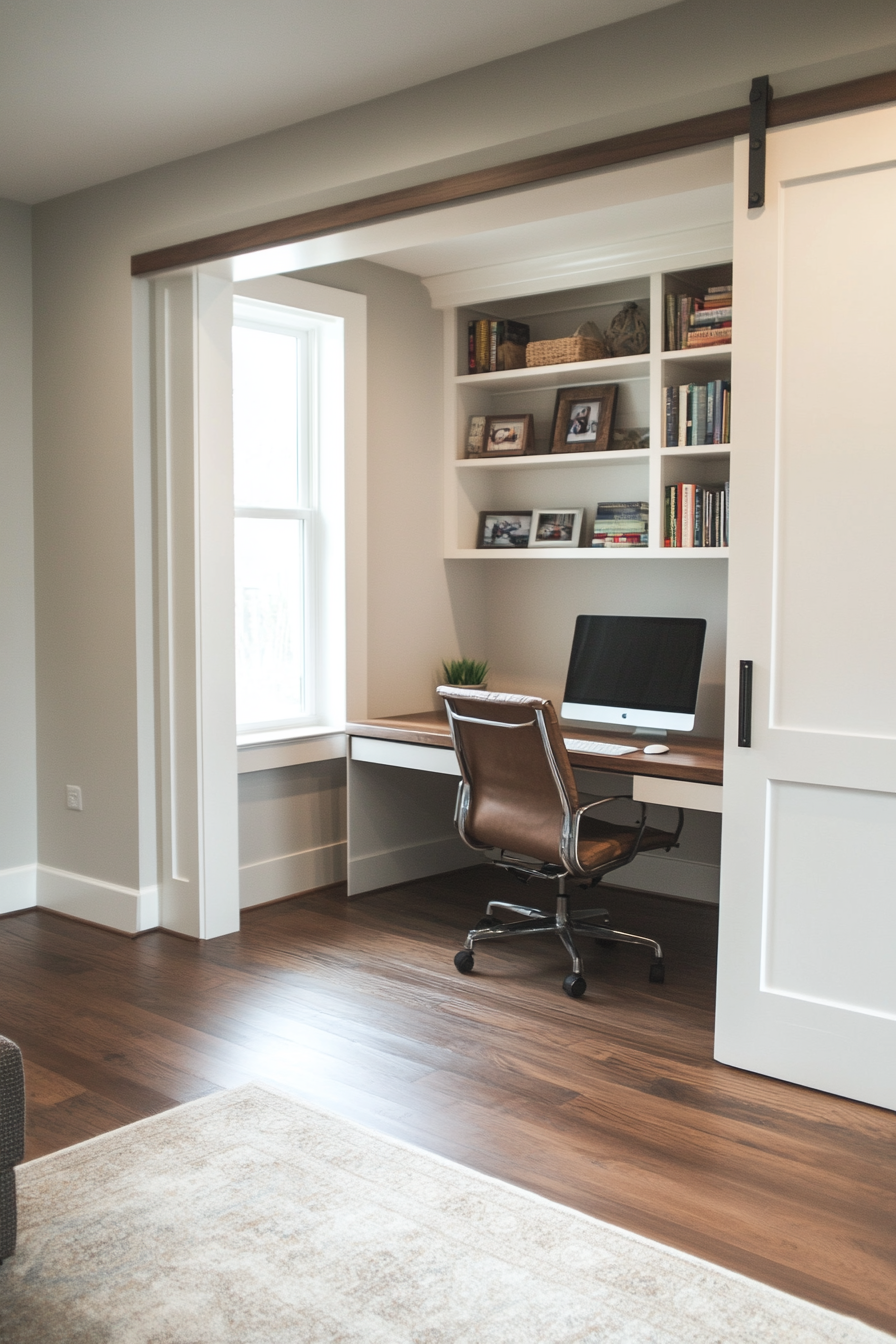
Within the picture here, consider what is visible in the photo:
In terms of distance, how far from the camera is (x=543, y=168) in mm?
2775

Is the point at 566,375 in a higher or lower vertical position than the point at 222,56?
lower

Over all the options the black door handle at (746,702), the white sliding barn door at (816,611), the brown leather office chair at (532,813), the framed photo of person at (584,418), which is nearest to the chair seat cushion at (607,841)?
the brown leather office chair at (532,813)

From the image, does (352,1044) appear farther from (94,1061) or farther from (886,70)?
(886,70)

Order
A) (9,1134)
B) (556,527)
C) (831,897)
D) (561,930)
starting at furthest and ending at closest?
(556,527) → (561,930) → (831,897) → (9,1134)

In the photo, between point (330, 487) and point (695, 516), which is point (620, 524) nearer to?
point (695, 516)

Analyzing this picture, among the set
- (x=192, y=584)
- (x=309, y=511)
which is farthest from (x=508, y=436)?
(x=192, y=584)

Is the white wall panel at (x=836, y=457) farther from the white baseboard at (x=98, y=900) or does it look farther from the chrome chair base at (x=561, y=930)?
the white baseboard at (x=98, y=900)

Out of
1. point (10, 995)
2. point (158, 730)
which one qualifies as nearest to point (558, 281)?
point (158, 730)

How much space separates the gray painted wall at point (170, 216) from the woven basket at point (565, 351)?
75 cm

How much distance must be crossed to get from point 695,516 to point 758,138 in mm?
1586

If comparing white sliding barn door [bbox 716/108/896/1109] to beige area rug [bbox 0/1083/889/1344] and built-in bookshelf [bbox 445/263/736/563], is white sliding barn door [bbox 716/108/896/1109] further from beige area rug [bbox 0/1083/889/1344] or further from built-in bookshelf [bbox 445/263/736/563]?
built-in bookshelf [bbox 445/263/736/563]

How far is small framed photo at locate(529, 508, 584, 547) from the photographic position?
4.51 meters

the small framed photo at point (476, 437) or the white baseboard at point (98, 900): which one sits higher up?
the small framed photo at point (476, 437)

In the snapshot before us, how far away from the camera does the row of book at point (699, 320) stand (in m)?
3.87
